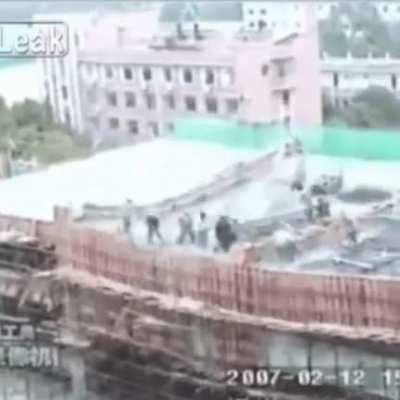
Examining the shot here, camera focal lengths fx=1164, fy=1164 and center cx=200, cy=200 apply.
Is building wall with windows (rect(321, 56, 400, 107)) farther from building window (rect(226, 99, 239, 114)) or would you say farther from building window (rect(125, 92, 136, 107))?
building window (rect(125, 92, 136, 107))

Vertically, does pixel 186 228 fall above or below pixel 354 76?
below

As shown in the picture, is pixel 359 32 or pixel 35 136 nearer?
pixel 359 32

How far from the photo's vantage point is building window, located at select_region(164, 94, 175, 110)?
2520 mm

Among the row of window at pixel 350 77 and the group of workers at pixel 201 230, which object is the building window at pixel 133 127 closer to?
the group of workers at pixel 201 230

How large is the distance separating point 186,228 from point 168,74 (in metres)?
0.34

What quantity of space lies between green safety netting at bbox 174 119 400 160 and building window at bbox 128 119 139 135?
3.4 inches

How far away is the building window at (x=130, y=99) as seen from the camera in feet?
8.30

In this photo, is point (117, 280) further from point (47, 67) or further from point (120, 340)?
point (47, 67)

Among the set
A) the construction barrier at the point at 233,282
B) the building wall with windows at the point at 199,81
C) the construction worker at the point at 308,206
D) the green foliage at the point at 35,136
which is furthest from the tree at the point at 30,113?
the construction worker at the point at 308,206

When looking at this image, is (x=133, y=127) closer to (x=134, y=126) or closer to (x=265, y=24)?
(x=134, y=126)

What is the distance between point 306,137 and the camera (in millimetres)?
2498

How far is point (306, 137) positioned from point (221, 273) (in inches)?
13.6
